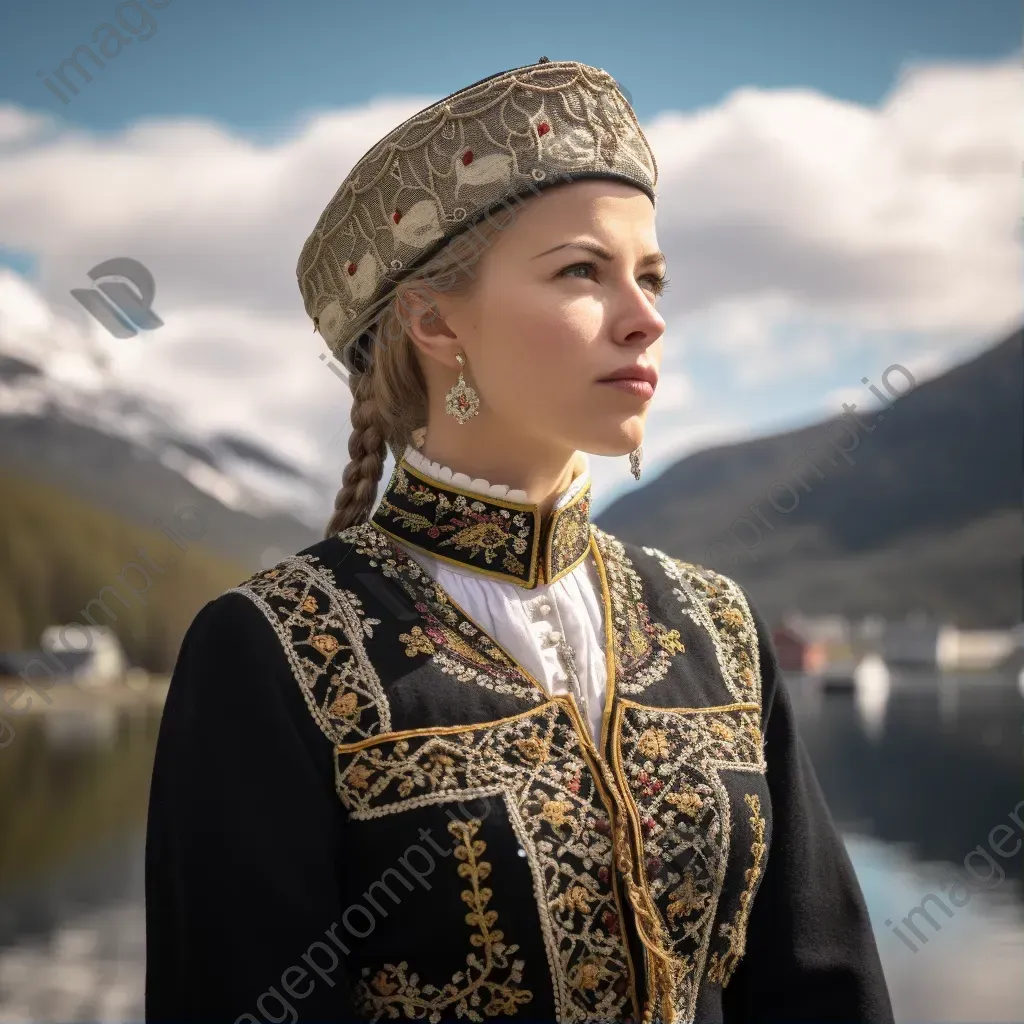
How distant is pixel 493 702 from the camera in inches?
66.4

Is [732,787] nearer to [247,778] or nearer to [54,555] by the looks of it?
[247,778]

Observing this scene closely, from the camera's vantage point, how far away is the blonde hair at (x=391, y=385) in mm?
1779

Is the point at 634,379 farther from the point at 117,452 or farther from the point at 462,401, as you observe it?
the point at 117,452

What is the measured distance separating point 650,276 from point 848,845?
23.4ft

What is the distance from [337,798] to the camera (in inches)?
62.5

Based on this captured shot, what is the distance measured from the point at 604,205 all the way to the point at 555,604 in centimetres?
65

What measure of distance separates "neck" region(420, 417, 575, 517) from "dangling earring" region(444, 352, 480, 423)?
0.03 m

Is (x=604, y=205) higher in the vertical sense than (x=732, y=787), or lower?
higher

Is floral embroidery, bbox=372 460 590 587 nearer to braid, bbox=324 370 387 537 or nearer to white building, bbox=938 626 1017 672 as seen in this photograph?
braid, bbox=324 370 387 537

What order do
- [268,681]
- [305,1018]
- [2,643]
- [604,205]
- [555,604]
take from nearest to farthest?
[305,1018] → [268,681] → [604,205] → [555,604] → [2,643]

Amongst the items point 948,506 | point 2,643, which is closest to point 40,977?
point 2,643

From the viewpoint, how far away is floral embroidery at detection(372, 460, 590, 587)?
1.84m

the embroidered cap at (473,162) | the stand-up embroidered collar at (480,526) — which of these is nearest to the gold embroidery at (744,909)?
the stand-up embroidered collar at (480,526)

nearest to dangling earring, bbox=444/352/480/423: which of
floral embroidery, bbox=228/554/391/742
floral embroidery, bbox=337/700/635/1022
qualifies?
floral embroidery, bbox=228/554/391/742
